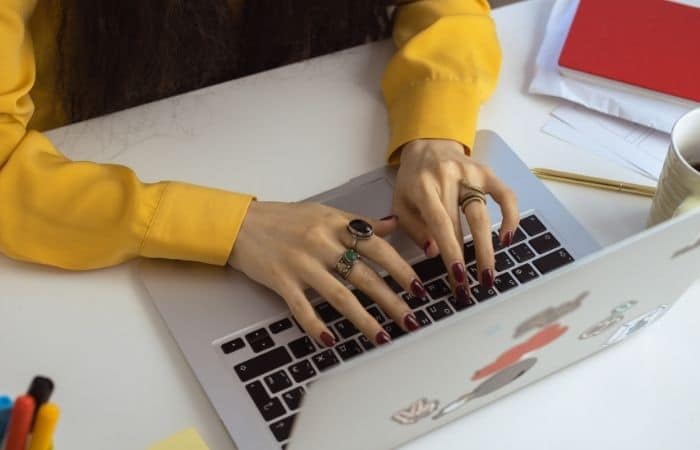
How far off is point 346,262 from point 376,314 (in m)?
0.05

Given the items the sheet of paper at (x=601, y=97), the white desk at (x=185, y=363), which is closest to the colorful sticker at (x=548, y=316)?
the white desk at (x=185, y=363)

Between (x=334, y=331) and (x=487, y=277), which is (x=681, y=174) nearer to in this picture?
(x=487, y=277)

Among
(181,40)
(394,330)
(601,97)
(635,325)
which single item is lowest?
(635,325)

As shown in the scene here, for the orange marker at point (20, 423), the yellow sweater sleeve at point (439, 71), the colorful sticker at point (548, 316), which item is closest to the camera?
the orange marker at point (20, 423)

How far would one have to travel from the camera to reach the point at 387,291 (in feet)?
2.37

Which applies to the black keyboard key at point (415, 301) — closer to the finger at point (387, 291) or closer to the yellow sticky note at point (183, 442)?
the finger at point (387, 291)

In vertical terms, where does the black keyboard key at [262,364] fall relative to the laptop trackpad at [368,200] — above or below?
below

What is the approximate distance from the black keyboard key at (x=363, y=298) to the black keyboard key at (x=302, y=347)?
0.06m

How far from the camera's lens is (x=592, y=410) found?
2.34 ft

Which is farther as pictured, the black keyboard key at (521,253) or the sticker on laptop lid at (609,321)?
the black keyboard key at (521,253)

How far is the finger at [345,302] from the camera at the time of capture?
0.70 meters

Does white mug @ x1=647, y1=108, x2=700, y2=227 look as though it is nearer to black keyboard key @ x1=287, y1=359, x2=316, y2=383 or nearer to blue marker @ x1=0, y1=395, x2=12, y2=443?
black keyboard key @ x1=287, y1=359, x2=316, y2=383

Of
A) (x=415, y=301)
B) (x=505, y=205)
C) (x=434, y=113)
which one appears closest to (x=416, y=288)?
(x=415, y=301)

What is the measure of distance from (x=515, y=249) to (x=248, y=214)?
0.24 meters
